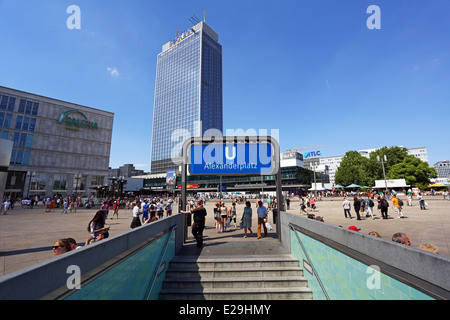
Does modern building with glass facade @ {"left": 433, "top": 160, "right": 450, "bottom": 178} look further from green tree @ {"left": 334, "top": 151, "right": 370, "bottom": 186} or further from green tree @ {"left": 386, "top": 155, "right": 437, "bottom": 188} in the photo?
green tree @ {"left": 334, "top": 151, "right": 370, "bottom": 186}

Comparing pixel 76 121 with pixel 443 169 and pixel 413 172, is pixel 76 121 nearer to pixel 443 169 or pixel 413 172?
pixel 413 172

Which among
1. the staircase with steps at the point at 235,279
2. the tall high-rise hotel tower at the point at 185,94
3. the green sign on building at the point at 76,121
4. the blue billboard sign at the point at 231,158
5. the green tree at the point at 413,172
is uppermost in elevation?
the tall high-rise hotel tower at the point at 185,94

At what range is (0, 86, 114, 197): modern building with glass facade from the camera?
46.7 m

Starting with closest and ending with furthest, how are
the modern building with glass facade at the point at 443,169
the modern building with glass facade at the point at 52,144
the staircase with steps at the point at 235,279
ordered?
1. the staircase with steps at the point at 235,279
2. the modern building with glass facade at the point at 52,144
3. the modern building with glass facade at the point at 443,169

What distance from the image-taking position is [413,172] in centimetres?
5066

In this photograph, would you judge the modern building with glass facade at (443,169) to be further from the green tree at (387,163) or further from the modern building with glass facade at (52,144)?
the modern building with glass facade at (52,144)

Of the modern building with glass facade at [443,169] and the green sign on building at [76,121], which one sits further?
the modern building with glass facade at [443,169]

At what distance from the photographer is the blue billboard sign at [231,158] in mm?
8609

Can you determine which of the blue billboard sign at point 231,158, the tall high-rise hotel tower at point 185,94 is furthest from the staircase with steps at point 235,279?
the tall high-rise hotel tower at point 185,94

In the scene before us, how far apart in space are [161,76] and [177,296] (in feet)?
494

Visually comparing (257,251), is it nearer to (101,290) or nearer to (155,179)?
(101,290)

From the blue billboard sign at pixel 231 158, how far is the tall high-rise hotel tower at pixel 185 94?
335ft

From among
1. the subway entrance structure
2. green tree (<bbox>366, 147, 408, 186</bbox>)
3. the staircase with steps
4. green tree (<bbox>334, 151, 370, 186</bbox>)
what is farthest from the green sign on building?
green tree (<bbox>366, 147, 408, 186</bbox>)

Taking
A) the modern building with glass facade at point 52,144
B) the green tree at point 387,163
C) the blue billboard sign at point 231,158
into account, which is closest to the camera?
the blue billboard sign at point 231,158
